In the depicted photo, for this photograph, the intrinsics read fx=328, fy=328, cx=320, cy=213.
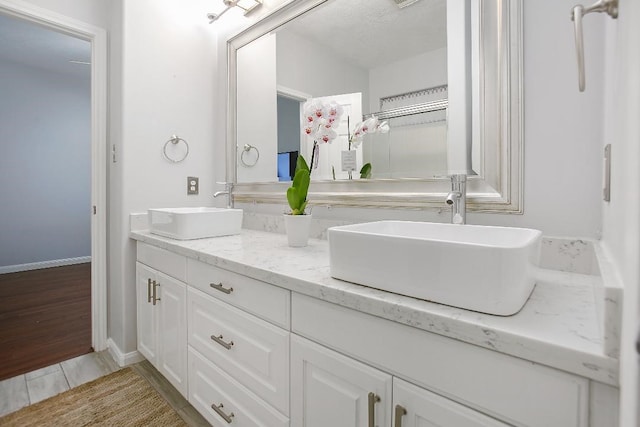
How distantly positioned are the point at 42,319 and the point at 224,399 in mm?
2161

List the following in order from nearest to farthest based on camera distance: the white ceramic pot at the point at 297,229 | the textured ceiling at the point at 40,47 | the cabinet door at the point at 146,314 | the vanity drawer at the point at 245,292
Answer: the vanity drawer at the point at 245,292, the white ceramic pot at the point at 297,229, the cabinet door at the point at 146,314, the textured ceiling at the point at 40,47

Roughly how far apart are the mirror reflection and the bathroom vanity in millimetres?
471

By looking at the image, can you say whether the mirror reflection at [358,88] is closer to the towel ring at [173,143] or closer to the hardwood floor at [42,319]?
the towel ring at [173,143]

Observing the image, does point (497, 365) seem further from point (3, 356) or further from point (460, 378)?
point (3, 356)

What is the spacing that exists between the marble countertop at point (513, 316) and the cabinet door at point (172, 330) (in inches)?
18.7

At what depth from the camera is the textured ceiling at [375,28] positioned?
1203mm

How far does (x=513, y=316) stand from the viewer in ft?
1.92

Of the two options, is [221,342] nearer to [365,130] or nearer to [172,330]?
[172,330]

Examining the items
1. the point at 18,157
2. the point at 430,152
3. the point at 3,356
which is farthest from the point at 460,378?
the point at 18,157

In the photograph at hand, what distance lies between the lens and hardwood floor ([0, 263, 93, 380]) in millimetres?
1921

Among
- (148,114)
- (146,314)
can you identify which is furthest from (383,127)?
(146,314)

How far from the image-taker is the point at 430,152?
1.22m

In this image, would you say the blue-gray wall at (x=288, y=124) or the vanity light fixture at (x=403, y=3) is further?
the blue-gray wall at (x=288, y=124)

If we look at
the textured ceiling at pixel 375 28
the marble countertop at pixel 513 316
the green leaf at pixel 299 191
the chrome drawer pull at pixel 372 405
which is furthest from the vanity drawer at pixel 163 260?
the textured ceiling at pixel 375 28
